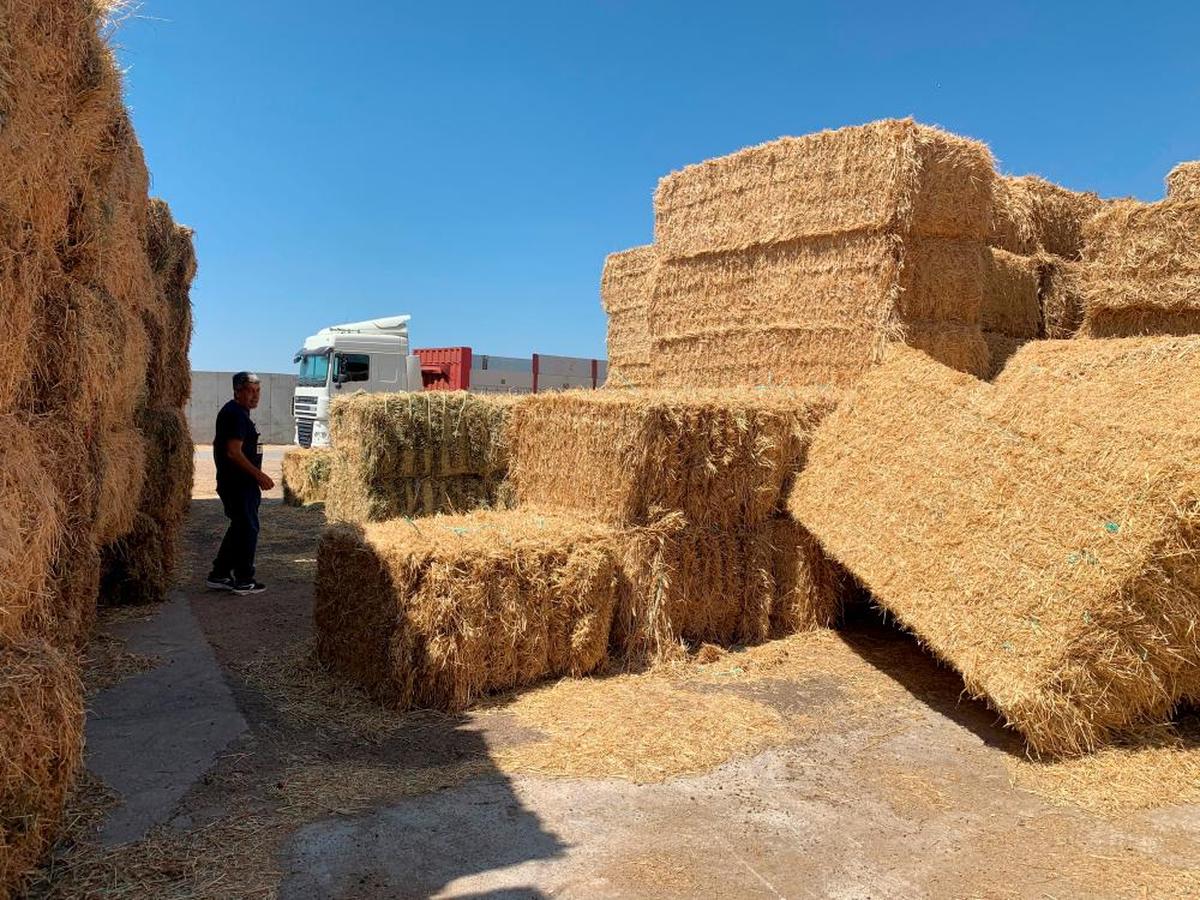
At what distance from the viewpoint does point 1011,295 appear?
8.43m

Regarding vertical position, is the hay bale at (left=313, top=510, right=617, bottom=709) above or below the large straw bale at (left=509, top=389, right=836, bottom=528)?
below

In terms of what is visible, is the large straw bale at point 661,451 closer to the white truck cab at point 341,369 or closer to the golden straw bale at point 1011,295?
the golden straw bale at point 1011,295

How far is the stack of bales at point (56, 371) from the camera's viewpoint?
3.12 m

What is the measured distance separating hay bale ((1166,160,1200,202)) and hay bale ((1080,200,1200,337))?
0.21 metres

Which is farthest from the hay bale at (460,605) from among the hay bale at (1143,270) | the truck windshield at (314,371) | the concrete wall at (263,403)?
the concrete wall at (263,403)

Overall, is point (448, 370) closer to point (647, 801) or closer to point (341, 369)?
point (341, 369)

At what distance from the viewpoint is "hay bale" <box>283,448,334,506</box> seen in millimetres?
14555

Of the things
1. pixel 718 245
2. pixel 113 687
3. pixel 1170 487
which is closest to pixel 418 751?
pixel 113 687

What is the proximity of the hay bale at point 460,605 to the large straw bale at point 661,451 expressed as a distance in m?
0.47

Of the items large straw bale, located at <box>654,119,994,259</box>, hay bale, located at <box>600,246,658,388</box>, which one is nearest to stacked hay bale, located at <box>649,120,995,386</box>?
large straw bale, located at <box>654,119,994,259</box>

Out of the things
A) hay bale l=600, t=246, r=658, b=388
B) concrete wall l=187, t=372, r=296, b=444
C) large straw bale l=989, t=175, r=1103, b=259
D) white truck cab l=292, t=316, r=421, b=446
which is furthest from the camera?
concrete wall l=187, t=372, r=296, b=444

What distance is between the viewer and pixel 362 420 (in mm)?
9531

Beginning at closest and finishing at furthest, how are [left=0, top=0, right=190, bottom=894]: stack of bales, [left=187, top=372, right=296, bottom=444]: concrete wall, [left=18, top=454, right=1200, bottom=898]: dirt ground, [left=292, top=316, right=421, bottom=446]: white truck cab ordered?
1. [left=0, top=0, right=190, bottom=894]: stack of bales
2. [left=18, top=454, right=1200, bottom=898]: dirt ground
3. [left=292, top=316, right=421, bottom=446]: white truck cab
4. [left=187, top=372, right=296, bottom=444]: concrete wall

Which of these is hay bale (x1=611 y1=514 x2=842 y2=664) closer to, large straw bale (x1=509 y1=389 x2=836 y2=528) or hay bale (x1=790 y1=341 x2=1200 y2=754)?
large straw bale (x1=509 y1=389 x2=836 y2=528)
